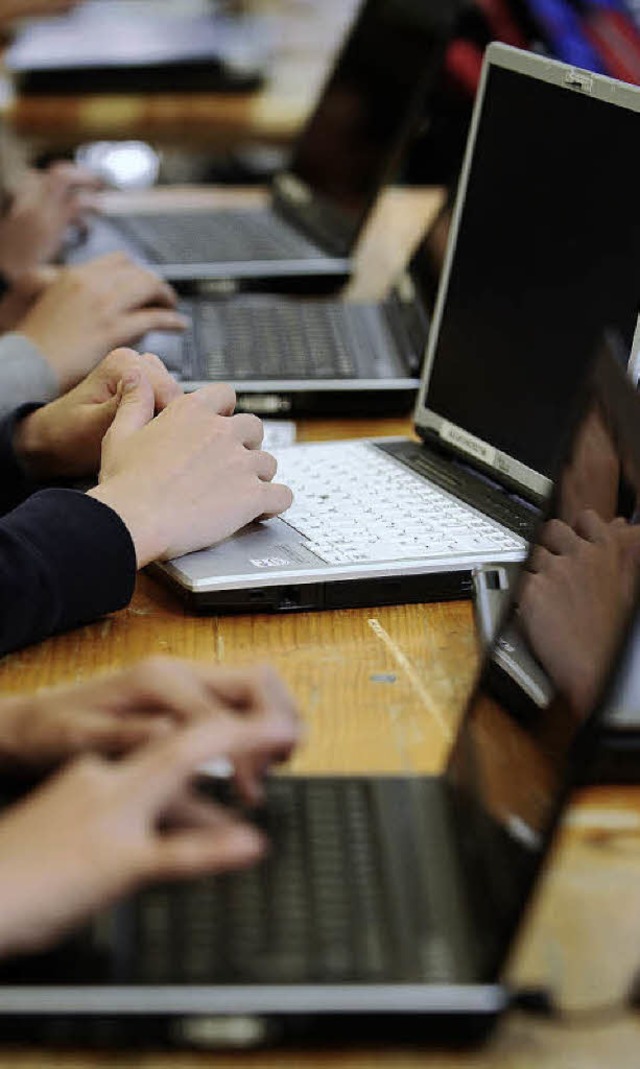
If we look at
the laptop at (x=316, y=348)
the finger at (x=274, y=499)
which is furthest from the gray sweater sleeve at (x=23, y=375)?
the finger at (x=274, y=499)

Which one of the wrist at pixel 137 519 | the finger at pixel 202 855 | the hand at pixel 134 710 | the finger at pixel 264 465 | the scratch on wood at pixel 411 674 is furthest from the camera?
the finger at pixel 264 465

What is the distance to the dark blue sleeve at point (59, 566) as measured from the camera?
104 cm

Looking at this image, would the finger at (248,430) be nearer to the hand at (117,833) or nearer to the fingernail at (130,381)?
the fingernail at (130,381)

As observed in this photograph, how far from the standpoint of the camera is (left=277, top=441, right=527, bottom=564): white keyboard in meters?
1.13

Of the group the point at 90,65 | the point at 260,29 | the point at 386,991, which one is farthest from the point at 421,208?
the point at 386,991

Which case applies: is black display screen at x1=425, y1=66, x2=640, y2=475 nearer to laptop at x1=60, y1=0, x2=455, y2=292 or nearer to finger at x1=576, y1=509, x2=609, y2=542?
finger at x1=576, y1=509, x2=609, y2=542

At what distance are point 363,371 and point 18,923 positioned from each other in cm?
94

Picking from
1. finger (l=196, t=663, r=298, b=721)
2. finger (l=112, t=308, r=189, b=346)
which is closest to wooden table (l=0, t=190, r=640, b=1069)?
finger (l=196, t=663, r=298, b=721)

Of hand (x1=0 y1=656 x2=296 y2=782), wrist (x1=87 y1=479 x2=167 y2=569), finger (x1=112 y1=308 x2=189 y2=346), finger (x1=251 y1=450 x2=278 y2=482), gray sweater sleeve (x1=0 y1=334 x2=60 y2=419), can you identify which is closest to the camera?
hand (x1=0 y1=656 x2=296 y2=782)

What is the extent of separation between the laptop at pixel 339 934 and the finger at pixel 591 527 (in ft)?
0.16

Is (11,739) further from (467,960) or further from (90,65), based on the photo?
(90,65)

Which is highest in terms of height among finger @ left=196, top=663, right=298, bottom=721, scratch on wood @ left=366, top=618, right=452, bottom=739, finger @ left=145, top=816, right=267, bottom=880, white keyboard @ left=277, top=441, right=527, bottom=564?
finger @ left=196, top=663, right=298, bottom=721

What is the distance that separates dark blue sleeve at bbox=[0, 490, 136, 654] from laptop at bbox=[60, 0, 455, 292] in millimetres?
923

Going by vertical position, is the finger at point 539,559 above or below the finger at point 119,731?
above
